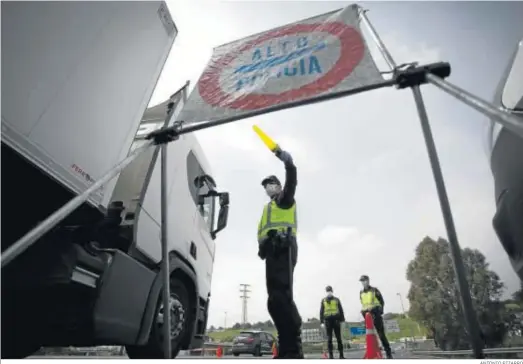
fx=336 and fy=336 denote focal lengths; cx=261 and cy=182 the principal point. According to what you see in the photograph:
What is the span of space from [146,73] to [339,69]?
1.66 m

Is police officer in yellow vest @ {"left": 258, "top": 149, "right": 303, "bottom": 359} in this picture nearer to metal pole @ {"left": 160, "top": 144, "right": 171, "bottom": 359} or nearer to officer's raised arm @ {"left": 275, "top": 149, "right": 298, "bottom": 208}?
officer's raised arm @ {"left": 275, "top": 149, "right": 298, "bottom": 208}

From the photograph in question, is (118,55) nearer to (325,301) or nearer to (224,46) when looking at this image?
(224,46)

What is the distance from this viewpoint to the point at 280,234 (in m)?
3.20

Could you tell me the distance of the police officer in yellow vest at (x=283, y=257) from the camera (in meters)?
2.96

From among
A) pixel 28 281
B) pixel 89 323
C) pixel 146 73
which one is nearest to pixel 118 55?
pixel 146 73

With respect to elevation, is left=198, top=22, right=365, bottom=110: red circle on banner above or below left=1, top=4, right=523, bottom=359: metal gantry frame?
above

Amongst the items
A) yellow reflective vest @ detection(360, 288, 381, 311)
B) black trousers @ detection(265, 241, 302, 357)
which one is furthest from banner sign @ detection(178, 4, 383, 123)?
yellow reflective vest @ detection(360, 288, 381, 311)

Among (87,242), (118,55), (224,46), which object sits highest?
(224,46)

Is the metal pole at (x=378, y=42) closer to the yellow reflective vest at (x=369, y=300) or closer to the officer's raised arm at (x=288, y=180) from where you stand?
the officer's raised arm at (x=288, y=180)

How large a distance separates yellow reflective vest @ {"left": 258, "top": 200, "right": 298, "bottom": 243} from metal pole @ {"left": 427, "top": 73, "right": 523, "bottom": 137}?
5.91ft

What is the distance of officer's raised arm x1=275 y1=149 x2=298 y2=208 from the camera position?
307 centimetres

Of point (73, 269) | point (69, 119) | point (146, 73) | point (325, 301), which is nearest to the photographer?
point (69, 119)

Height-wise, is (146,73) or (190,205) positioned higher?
(146,73)

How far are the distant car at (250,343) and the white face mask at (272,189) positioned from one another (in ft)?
39.6
